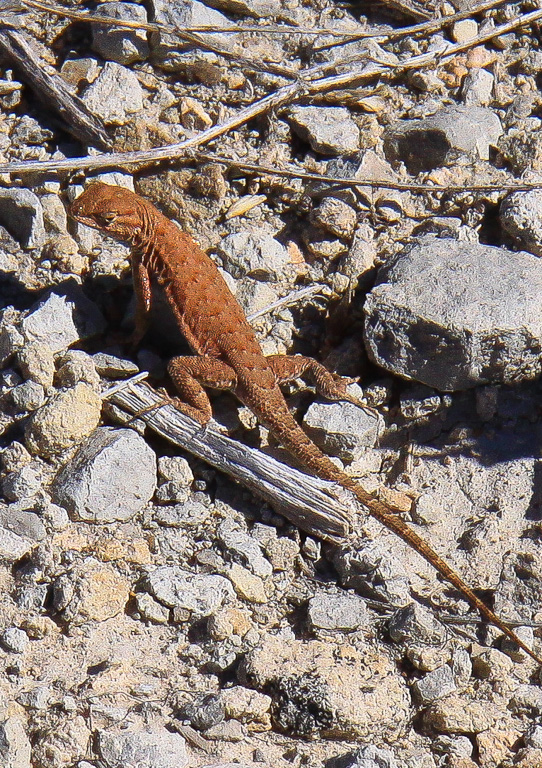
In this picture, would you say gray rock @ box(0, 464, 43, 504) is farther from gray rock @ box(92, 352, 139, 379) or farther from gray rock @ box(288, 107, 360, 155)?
gray rock @ box(288, 107, 360, 155)

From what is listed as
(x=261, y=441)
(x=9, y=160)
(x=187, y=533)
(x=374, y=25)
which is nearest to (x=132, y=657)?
(x=187, y=533)

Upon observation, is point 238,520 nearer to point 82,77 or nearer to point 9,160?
point 9,160

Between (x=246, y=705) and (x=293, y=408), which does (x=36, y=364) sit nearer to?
(x=293, y=408)

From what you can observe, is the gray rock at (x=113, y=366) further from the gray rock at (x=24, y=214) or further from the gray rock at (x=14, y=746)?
the gray rock at (x=14, y=746)

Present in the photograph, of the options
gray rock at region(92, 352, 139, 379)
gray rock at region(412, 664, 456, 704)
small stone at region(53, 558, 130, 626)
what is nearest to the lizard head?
gray rock at region(92, 352, 139, 379)

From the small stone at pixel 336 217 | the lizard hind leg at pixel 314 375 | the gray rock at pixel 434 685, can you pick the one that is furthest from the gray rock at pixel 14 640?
the small stone at pixel 336 217
